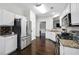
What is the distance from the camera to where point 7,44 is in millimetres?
2199

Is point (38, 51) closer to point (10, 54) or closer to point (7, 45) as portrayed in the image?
point (10, 54)

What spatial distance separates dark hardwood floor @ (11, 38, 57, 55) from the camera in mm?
1890

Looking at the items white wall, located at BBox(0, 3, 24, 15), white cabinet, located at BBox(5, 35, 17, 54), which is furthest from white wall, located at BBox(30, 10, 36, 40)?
white cabinet, located at BBox(5, 35, 17, 54)

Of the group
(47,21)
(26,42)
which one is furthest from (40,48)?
(47,21)

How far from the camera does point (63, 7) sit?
72.8 inches

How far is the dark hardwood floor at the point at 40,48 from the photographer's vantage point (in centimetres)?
189

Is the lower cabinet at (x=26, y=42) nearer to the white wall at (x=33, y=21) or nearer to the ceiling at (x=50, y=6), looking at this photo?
the white wall at (x=33, y=21)

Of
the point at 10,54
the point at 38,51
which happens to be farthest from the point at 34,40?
the point at 10,54

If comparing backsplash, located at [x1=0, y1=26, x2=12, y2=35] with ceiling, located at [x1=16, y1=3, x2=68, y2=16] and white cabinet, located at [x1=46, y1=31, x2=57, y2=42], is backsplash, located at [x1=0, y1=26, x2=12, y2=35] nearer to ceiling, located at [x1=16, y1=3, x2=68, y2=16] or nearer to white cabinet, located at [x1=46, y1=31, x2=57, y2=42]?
ceiling, located at [x1=16, y1=3, x2=68, y2=16]

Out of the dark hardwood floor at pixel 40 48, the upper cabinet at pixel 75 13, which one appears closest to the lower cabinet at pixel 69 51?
the dark hardwood floor at pixel 40 48

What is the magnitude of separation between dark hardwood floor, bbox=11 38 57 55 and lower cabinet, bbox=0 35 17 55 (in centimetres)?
17

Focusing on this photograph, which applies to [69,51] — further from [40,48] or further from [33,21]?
[33,21]

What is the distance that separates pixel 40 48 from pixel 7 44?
767mm
